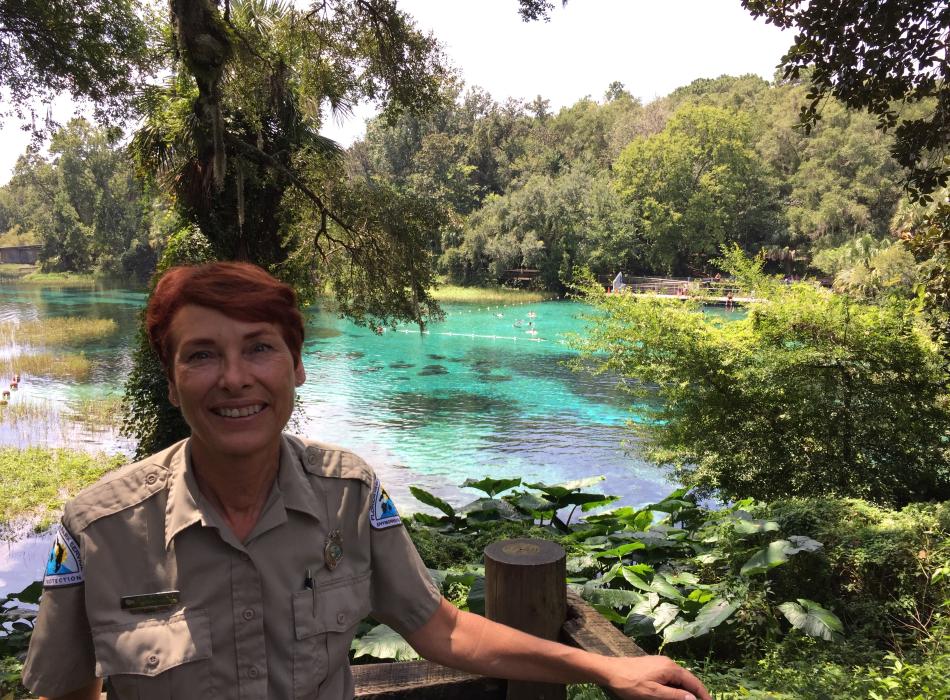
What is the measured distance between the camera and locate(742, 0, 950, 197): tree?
4352 mm

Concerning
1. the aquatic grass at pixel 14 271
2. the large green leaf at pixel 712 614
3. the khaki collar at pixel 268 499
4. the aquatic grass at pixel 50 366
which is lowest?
the aquatic grass at pixel 50 366

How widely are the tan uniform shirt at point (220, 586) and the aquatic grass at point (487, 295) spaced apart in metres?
35.9

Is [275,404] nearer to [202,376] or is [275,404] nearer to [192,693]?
[202,376]

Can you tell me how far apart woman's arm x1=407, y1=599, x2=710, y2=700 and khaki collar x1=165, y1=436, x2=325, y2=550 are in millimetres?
319

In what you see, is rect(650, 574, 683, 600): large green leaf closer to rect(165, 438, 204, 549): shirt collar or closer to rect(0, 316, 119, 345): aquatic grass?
rect(165, 438, 204, 549): shirt collar

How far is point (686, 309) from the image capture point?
7.20m

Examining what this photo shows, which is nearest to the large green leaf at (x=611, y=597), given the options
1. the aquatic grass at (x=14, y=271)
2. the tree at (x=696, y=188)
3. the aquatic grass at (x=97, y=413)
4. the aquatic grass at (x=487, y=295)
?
the aquatic grass at (x=97, y=413)

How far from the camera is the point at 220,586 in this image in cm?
109

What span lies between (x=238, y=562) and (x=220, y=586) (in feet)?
0.14

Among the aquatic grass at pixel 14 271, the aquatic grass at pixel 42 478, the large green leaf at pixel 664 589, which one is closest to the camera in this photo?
the large green leaf at pixel 664 589

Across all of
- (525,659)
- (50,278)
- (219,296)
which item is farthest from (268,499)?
(50,278)

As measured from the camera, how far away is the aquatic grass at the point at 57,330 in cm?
2273

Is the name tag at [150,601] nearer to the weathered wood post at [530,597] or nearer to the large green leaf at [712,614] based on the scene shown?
the weathered wood post at [530,597]

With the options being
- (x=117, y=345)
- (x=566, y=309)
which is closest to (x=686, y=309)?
(x=117, y=345)
